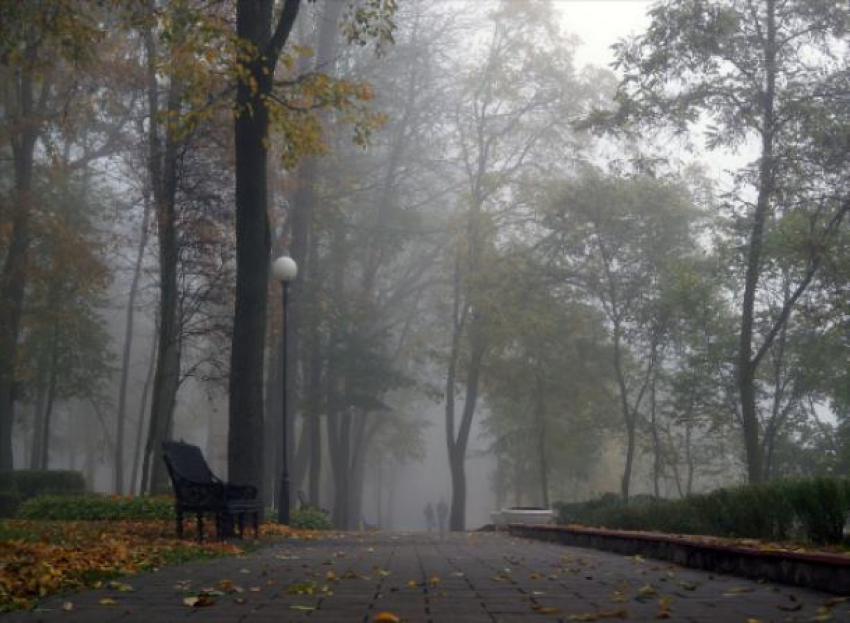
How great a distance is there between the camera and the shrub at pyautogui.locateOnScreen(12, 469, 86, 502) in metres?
23.6

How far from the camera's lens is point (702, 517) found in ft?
34.6

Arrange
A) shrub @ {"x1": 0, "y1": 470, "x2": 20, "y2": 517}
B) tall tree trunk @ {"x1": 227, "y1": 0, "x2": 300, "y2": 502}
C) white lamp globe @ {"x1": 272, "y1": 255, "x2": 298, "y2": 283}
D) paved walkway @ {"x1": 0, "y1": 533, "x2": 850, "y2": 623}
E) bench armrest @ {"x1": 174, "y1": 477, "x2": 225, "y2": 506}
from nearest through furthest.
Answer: paved walkway @ {"x1": 0, "y1": 533, "x2": 850, "y2": 623} → bench armrest @ {"x1": 174, "y1": 477, "x2": 225, "y2": 506} → tall tree trunk @ {"x1": 227, "y1": 0, "x2": 300, "y2": 502} → white lamp globe @ {"x1": 272, "y1": 255, "x2": 298, "y2": 283} → shrub @ {"x1": 0, "y1": 470, "x2": 20, "y2": 517}

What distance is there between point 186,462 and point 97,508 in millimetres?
4506

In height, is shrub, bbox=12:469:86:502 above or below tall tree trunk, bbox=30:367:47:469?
below

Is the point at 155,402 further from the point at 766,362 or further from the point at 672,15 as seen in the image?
the point at 766,362

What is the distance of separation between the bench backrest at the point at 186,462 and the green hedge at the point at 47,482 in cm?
→ 1141

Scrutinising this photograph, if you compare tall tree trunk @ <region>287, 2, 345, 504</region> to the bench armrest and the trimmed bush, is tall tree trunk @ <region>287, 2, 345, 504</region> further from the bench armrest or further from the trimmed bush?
the bench armrest

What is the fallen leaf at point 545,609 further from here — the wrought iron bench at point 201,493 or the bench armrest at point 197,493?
the bench armrest at point 197,493

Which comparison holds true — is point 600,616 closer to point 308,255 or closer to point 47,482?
point 47,482

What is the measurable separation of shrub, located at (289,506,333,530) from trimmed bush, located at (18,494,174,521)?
3.11 metres

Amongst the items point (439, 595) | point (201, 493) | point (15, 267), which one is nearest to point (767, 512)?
point (439, 595)

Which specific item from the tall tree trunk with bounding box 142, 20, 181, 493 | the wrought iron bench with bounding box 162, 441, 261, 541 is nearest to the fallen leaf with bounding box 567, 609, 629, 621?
the wrought iron bench with bounding box 162, 441, 261, 541

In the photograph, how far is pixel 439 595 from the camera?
596cm

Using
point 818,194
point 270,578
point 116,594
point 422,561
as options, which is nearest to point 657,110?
point 818,194
